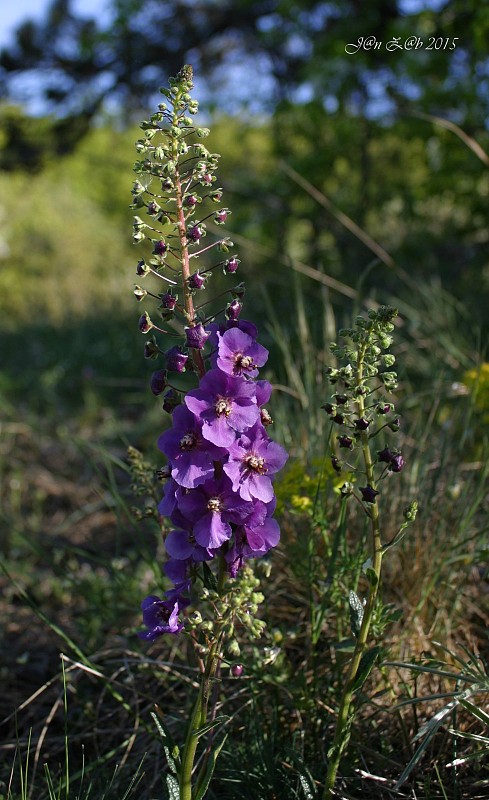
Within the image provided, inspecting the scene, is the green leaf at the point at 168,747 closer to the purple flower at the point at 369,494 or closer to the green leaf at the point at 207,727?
the green leaf at the point at 207,727

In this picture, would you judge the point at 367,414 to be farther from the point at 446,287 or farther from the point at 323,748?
the point at 446,287

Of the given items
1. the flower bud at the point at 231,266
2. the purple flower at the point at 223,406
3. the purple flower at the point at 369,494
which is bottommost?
the purple flower at the point at 369,494

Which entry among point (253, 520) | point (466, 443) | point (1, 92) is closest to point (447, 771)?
point (253, 520)

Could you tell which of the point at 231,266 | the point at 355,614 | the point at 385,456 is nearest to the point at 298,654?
the point at 355,614

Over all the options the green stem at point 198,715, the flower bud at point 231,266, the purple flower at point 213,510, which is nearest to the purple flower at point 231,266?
the flower bud at point 231,266

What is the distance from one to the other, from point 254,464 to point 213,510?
0.10 metres

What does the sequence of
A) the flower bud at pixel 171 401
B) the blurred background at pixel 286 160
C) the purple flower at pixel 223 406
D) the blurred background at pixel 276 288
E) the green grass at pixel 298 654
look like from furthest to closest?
1. the blurred background at pixel 286 160
2. the blurred background at pixel 276 288
3. the green grass at pixel 298 654
4. the flower bud at pixel 171 401
5. the purple flower at pixel 223 406

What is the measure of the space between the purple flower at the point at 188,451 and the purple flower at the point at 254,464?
0.03m

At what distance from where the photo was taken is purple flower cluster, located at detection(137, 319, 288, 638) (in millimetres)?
1237

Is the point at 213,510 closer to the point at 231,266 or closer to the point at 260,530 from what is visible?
the point at 260,530

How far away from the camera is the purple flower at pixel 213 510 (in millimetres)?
1238

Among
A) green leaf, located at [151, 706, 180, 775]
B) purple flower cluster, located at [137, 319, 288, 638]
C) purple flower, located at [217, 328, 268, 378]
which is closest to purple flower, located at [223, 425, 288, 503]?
purple flower cluster, located at [137, 319, 288, 638]

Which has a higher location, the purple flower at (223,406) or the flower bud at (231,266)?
the flower bud at (231,266)

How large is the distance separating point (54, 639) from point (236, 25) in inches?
250
